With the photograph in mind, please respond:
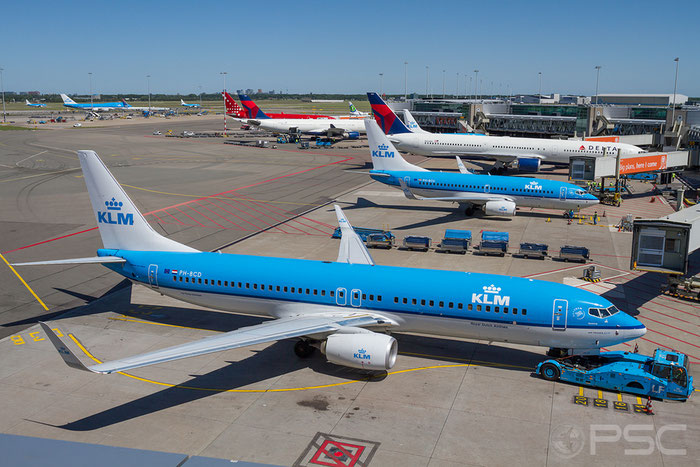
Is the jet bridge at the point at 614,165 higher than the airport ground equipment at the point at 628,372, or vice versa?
the jet bridge at the point at 614,165

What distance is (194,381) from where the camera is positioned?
24750 mm

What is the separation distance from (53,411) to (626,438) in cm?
2122

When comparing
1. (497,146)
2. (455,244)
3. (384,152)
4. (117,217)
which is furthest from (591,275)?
(497,146)

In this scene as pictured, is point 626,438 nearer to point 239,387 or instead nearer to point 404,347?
point 404,347

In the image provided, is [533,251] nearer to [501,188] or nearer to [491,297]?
[501,188]

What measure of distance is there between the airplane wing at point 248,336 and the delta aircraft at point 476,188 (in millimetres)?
32326

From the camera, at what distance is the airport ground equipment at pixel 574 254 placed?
42.6 m

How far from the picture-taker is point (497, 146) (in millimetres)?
80812

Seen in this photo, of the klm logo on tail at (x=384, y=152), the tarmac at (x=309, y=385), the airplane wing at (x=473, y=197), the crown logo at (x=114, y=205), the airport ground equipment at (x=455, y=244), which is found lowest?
the tarmac at (x=309, y=385)

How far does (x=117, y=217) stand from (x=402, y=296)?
15.4 metres

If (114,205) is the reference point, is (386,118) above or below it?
above

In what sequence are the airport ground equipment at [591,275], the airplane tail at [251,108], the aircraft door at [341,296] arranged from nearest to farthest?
the aircraft door at [341,296] < the airport ground equipment at [591,275] < the airplane tail at [251,108]

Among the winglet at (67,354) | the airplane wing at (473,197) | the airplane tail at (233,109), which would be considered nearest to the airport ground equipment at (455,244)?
the airplane wing at (473,197)

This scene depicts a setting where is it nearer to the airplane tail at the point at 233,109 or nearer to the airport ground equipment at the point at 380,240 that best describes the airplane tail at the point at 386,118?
the airport ground equipment at the point at 380,240
